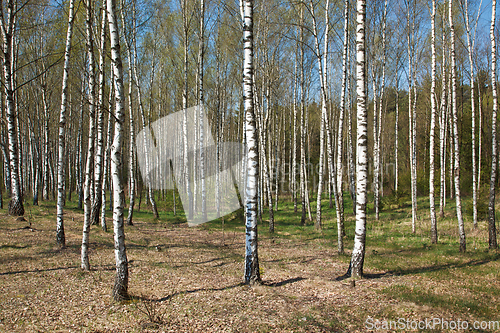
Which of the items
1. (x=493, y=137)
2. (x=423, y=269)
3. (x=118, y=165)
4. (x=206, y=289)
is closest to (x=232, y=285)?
(x=206, y=289)

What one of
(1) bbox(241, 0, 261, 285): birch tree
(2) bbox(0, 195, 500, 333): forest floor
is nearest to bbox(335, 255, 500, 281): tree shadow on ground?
(2) bbox(0, 195, 500, 333): forest floor

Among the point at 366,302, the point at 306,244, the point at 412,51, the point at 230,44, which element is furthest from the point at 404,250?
the point at 230,44

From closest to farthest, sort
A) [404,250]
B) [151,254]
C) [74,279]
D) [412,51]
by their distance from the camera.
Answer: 1. [74,279]
2. [151,254]
3. [404,250]
4. [412,51]

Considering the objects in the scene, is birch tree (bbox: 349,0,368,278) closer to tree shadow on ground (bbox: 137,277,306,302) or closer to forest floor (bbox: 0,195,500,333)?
forest floor (bbox: 0,195,500,333)

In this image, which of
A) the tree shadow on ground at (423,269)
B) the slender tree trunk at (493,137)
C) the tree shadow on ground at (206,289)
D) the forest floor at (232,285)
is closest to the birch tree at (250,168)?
the tree shadow on ground at (206,289)

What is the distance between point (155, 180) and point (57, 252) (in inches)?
824

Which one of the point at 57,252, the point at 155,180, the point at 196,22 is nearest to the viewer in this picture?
the point at 57,252

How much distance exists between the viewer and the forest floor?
4.22m

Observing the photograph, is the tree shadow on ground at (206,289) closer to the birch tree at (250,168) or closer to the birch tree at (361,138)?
the birch tree at (250,168)

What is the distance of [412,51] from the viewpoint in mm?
12383

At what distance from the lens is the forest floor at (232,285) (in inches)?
166

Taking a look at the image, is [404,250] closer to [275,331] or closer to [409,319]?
[409,319]

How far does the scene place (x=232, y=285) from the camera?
19.1 ft

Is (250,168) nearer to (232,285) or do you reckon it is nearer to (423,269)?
(232,285)
